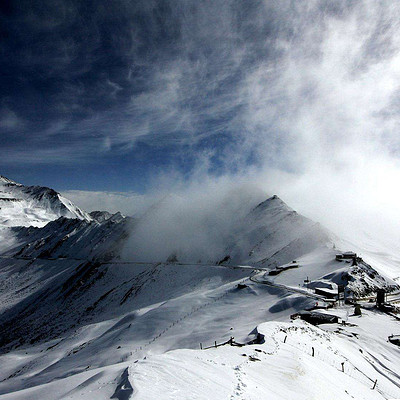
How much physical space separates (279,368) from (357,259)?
1727 inches

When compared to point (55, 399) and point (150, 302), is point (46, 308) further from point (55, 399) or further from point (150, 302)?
point (55, 399)

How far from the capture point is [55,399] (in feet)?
38.7

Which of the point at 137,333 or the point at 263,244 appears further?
the point at 263,244

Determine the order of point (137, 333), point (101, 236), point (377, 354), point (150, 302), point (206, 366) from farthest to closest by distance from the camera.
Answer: point (101, 236)
point (150, 302)
point (137, 333)
point (377, 354)
point (206, 366)

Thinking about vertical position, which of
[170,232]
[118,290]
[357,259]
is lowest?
[357,259]

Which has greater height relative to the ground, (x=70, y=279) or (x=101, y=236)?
(x=101, y=236)

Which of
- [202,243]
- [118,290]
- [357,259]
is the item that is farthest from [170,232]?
[357,259]

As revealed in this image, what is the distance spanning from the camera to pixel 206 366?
46.6 feet

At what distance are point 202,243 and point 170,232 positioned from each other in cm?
2118

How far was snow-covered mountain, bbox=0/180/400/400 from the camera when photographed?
44.8ft

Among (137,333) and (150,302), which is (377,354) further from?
(150,302)

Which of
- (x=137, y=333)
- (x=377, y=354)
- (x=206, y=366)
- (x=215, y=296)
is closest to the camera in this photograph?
(x=206, y=366)

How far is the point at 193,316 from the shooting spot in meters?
41.0

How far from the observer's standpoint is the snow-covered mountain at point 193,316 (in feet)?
44.8
